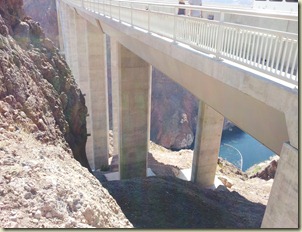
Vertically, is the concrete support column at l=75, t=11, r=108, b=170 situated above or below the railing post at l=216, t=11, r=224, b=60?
below

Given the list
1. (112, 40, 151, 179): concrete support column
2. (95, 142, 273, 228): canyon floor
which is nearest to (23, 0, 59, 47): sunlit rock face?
(112, 40, 151, 179): concrete support column

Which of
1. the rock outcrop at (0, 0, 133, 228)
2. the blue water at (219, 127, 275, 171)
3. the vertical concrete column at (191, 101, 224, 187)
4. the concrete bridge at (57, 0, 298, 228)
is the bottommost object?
the blue water at (219, 127, 275, 171)

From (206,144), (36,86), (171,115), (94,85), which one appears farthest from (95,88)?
(171,115)

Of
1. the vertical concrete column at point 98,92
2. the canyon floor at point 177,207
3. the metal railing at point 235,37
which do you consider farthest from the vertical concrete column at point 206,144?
the vertical concrete column at point 98,92

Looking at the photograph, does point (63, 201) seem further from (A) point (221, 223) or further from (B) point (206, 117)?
(B) point (206, 117)

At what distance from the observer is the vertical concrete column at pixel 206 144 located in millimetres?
16734

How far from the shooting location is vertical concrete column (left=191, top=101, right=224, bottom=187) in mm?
16734

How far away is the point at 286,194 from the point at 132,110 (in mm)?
12754

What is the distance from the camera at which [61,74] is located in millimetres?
13852

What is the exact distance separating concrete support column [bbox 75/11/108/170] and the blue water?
56.4ft

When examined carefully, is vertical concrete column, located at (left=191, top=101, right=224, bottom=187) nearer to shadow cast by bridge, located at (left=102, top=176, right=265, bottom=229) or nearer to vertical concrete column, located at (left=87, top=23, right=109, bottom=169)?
shadow cast by bridge, located at (left=102, top=176, right=265, bottom=229)

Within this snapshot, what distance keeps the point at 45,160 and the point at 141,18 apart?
5.30 meters

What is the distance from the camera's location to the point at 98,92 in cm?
2338

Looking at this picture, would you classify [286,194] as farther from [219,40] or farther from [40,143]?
[40,143]
